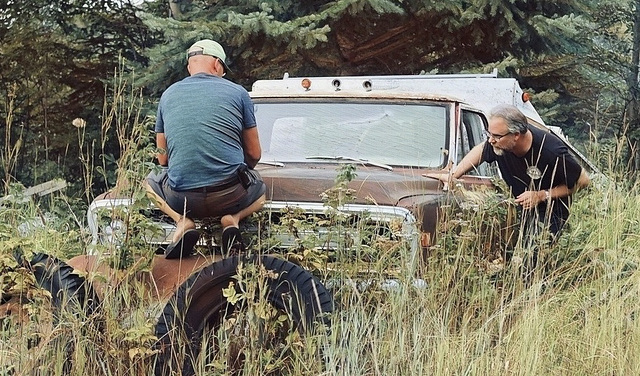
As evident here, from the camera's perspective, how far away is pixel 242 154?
4.77m

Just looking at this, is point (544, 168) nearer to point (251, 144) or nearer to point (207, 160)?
point (251, 144)

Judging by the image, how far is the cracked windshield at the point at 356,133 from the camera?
18.4 feet

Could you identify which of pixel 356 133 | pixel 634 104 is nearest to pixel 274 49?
A: pixel 356 133

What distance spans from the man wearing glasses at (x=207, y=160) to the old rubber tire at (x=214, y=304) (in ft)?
1.04

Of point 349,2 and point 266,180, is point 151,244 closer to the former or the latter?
point 266,180

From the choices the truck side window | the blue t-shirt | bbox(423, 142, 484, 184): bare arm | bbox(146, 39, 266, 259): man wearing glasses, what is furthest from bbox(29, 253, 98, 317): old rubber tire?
the truck side window

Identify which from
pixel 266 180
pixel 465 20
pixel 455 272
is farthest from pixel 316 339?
pixel 465 20

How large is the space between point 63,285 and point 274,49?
6.72 m

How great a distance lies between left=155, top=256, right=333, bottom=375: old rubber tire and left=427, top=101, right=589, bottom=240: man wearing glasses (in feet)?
4.69

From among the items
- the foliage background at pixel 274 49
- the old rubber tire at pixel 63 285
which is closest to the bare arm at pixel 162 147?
the old rubber tire at pixel 63 285

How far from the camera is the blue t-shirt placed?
462 cm

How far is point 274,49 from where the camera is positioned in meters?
10.5

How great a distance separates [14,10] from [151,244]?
8652 mm

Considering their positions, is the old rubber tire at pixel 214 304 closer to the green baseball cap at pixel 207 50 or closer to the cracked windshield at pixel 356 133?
the green baseball cap at pixel 207 50
